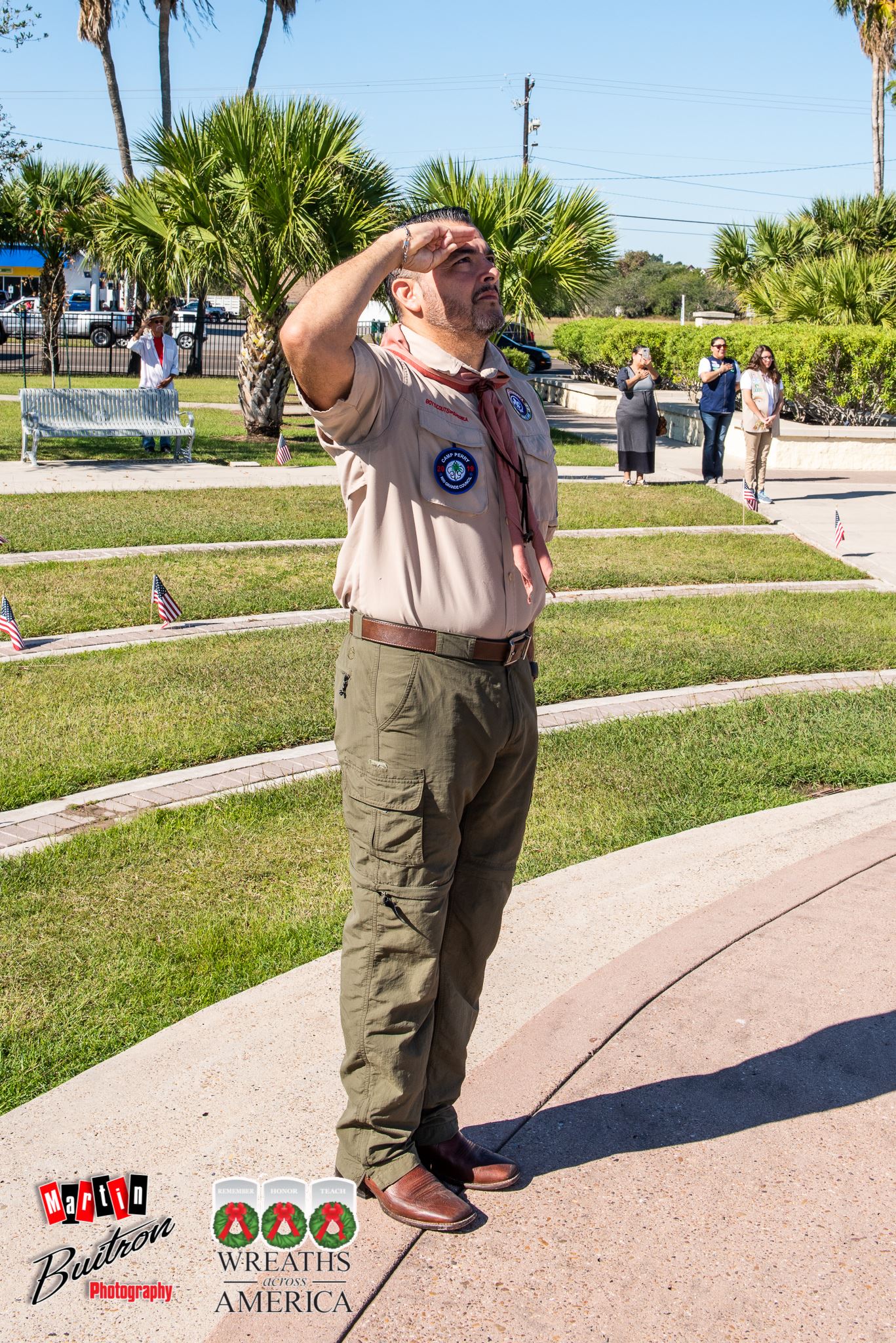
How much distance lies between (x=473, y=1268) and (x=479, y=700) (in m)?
1.16

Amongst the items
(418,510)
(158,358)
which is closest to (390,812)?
(418,510)

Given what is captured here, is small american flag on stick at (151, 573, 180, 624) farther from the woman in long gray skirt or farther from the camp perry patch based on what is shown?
the woman in long gray skirt

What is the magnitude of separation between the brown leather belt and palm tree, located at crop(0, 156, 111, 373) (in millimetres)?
27259

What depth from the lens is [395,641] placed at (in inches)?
105

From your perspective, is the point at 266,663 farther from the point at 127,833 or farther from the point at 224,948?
the point at 224,948

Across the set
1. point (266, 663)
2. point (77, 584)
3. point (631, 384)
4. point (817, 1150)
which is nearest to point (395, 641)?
point (817, 1150)

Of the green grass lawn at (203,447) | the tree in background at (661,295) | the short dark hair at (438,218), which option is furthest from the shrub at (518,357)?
the tree in background at (661,295)

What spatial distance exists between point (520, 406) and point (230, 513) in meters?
9.69

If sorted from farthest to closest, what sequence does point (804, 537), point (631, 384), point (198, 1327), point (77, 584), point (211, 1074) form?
point (631, 384) → point (804, 537) → point (77, 584) → point (211, 1074) → point (198, 1327)

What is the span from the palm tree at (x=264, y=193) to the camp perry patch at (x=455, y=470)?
14.7m

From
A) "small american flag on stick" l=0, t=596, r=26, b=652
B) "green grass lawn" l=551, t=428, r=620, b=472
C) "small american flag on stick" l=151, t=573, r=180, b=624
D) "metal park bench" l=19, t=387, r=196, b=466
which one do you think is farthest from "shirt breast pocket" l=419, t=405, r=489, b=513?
"green grass lawn" l=551, t=428, r=620, b=472

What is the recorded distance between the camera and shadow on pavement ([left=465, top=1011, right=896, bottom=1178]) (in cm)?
305

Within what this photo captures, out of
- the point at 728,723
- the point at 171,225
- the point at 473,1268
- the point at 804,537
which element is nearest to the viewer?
A: the point at 473,1268

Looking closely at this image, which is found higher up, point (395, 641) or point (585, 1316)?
point (395, 641)
